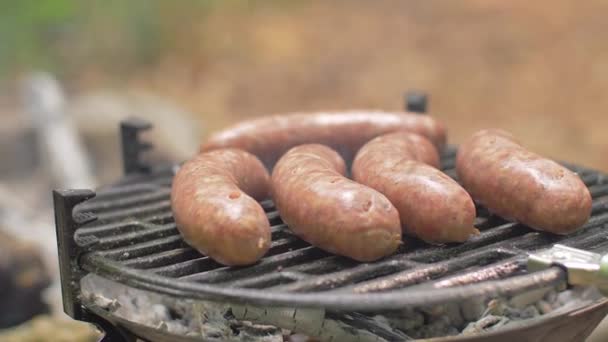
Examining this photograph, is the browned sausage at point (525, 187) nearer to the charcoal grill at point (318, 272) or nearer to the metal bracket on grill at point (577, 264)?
the charcoal grill at point (318, 272)

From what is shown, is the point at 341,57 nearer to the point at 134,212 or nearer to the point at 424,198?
the point at 134,212

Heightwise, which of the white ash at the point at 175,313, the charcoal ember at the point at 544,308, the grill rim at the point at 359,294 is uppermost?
the grill rim at the point at 359,294

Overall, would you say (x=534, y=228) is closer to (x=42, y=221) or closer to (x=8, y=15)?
(x=42, y=221)

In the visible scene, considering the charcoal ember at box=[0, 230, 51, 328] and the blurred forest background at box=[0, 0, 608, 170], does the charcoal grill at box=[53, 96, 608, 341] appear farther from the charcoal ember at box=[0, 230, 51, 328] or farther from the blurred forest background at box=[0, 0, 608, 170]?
the blurred forest background at box=[0, 0, 608, 170]

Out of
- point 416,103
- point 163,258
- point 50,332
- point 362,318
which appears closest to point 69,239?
point 163,258

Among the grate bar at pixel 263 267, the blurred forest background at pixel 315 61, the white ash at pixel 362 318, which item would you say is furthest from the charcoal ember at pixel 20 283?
the grate bar at pixel 263 267

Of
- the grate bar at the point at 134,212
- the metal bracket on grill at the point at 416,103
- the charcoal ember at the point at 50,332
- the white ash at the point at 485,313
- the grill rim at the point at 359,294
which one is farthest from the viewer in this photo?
the charcoal ember at the point at 50,332

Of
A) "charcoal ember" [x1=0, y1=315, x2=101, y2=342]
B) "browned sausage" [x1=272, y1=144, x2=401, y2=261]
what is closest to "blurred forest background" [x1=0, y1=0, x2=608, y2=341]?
"charcoal ember" [x1=0, y1=315, x2=101, y2=342]
